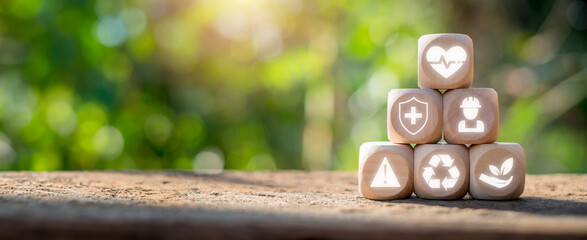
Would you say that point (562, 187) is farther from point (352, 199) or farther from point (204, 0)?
point (204, 0)

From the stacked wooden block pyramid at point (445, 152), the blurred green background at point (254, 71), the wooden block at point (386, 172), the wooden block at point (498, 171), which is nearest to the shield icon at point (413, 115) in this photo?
the stacked wooden block pyramid at point (445, 152)

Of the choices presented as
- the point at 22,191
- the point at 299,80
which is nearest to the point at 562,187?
the point at 22,191

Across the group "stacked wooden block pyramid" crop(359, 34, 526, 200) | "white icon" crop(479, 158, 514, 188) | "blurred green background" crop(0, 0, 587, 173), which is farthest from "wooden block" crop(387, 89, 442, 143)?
"blurred green background" crop(0, 0, 587, 173)

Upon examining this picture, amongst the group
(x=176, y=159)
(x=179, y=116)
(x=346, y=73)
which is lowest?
(x=176, y=159)

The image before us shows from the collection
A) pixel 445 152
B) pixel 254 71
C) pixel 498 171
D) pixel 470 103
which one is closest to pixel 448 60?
pixel 470 103

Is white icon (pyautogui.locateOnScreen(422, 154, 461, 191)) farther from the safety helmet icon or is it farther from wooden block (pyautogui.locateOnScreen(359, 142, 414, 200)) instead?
the safety helmet icon

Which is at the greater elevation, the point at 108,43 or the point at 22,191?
the point at 108,43

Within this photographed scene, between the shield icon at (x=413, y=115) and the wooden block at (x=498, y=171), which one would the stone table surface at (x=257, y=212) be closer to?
the wooden block at (x=498, y=171)
